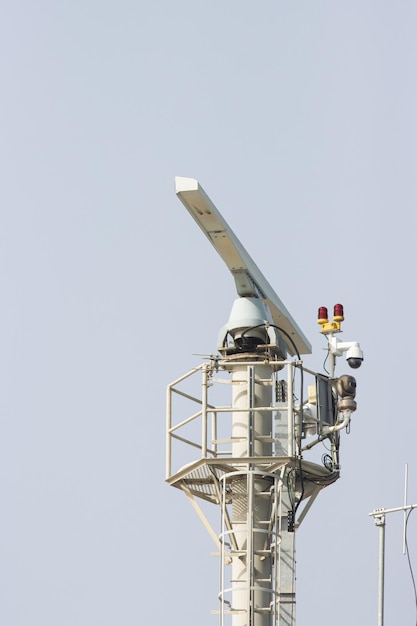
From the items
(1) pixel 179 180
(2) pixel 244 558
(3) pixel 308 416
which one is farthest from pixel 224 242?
(2) pixel 244 558

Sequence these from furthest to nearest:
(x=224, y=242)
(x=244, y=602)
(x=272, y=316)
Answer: (x=272, y=316)
(x=224, y=242)
(x=244, y=602)

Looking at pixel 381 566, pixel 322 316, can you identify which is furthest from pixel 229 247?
pixel 381 566

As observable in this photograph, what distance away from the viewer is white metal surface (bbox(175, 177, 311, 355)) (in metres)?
37.6

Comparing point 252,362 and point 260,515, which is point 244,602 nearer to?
point 260,515

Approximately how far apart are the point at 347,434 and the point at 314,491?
5.44 ft

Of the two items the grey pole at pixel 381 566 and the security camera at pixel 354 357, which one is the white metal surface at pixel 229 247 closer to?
the security camera at pixel 354 357

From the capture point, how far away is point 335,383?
1566 inches

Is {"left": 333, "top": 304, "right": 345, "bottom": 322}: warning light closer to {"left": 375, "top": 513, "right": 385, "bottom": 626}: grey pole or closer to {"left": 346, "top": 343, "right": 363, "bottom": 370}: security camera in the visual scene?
{"left": 346, "top": 343, "right": 363, "bottom": 370}: security camera

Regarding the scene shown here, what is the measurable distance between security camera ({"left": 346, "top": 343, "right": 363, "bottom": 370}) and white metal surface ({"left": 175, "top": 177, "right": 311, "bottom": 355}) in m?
2.08

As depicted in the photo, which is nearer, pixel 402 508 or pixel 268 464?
pixel 268 464

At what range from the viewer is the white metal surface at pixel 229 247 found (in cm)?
3759

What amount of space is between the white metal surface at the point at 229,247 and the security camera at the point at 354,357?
2.08 meters

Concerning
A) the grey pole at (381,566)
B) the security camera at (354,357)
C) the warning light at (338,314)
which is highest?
the warning light at (338,314)

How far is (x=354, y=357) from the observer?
132 ft
